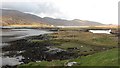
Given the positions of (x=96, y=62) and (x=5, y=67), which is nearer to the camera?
(x=96, y=62)

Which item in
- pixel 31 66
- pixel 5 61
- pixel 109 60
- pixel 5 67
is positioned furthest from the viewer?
pixel 5 61

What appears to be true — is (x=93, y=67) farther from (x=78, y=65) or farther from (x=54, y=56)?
(x=54, y=56)

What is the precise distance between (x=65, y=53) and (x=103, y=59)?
30.5 meters

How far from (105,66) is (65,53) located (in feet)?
113

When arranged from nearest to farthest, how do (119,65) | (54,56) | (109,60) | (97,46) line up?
(119,65)
(109,60)
(54,56)
(97,46)

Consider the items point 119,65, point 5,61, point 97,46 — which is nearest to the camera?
point 119,65

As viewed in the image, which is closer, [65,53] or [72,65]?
[72,65]

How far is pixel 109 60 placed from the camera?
37.5 metres

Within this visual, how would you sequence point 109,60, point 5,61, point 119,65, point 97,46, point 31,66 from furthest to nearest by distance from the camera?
point 97,46, point 5,61, point 31,66, point 109,60, point 119,65

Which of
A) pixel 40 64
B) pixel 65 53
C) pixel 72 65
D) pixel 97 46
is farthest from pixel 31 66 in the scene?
pixel 97 46

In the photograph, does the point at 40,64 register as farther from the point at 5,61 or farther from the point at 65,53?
the point at 65,53

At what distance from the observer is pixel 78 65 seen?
38625 mm

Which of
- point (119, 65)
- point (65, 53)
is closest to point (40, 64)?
point (119, 65)

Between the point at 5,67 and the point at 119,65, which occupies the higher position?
the point at 119,65
